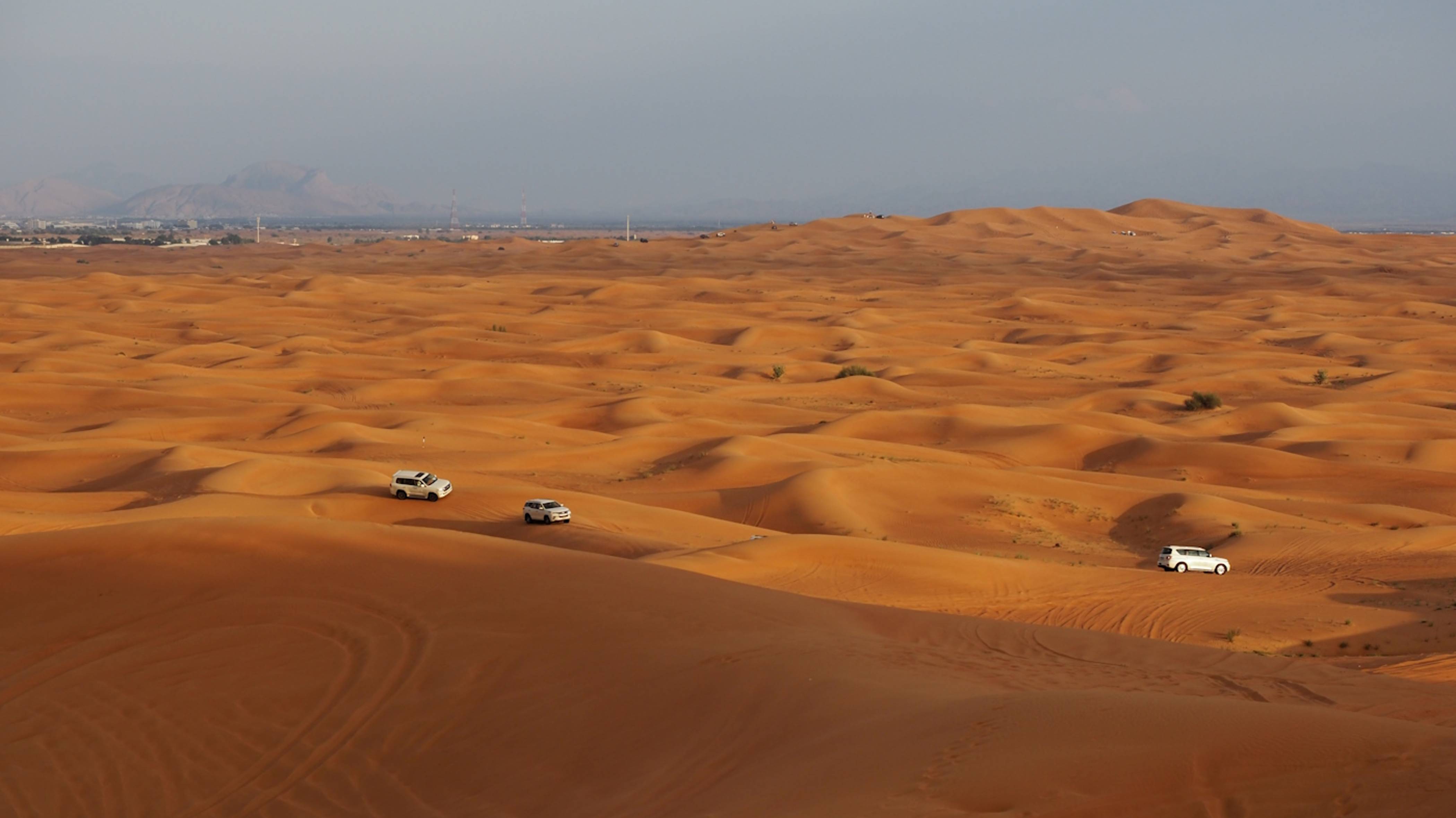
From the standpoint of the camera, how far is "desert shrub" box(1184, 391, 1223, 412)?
135 feet

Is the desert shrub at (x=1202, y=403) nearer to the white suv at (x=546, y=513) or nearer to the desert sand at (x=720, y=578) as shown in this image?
the desert sand at (x=720, y=578)

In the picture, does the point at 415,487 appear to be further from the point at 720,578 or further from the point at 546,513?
the point at 720,578

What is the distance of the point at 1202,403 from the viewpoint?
135 feet

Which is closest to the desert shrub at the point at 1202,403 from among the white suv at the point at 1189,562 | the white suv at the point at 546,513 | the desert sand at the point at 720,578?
the desert sand at the point at 720,578

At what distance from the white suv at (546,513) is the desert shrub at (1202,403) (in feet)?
87.0

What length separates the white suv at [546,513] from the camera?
2150 cm

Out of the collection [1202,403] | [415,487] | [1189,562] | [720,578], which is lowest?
[1202,403]

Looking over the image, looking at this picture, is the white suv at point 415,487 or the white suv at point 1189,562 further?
the white suv at point 415,487

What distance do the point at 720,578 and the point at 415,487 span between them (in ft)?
33.0

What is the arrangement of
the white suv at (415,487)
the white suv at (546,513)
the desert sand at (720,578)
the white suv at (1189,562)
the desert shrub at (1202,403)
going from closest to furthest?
the desert sand at (720,578) < the white suv at (1189,562) < the white suv at (546,513) < the white suv at (415,487) < the desert shrub at (1202,403)

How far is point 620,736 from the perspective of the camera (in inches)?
388

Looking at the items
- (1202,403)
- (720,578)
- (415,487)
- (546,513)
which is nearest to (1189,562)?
(720,578)

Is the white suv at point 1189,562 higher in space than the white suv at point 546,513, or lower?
lower

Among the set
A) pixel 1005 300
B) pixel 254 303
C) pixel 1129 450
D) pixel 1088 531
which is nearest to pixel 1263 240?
pixel 1005 300
